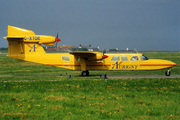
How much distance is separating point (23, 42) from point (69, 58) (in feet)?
21.4

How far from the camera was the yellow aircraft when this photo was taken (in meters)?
26.2

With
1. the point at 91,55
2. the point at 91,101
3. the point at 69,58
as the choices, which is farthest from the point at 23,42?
the point at 91,101

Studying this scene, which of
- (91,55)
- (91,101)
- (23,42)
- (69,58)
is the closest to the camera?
(91,101)

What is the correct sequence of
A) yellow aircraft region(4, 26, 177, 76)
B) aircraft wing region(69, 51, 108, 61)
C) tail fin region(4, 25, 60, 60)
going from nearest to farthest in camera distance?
aircraft wing region(69, 51, 108, 61) < tail fin region(4, 25, 60, 60) < yellow aircraft region(4, 26, 177, 76)

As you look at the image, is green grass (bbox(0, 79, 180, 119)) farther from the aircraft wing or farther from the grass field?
the aircraft wing

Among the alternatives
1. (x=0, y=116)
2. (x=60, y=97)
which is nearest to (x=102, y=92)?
(x=60, y=97)

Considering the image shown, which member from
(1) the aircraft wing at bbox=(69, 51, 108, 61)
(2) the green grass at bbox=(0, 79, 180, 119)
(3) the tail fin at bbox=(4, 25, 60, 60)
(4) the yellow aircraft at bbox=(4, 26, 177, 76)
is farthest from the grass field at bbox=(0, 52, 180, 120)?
(3) the tail fin at bbox=(4, 25, 60, 60)

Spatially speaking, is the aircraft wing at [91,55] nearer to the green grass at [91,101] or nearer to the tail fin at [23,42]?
the tail fin at [23,42]

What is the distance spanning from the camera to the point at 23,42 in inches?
1043

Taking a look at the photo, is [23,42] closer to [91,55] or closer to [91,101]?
[91,55]

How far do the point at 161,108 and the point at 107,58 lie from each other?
1599cm

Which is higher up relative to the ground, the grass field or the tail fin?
the tail fin

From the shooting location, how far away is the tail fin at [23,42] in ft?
85.7

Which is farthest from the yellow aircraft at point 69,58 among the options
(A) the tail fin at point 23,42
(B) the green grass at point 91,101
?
(B) the green grass at point 91,101
